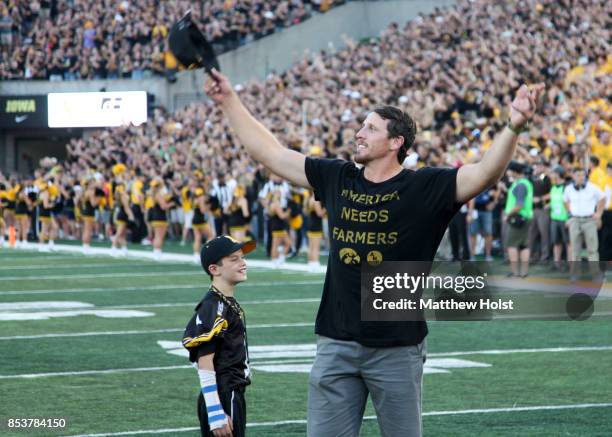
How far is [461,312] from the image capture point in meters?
13.6

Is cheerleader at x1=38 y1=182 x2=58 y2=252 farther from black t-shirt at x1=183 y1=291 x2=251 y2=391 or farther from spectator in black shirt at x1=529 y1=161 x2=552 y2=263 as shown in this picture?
black t-shirt at x1=183 y1=291 x2=251 y2=391

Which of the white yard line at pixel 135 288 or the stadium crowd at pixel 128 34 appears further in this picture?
the stadium crowd at pixel 128 34

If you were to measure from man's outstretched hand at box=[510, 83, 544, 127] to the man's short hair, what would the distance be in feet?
2.21

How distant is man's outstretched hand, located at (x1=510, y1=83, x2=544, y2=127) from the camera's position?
470cm

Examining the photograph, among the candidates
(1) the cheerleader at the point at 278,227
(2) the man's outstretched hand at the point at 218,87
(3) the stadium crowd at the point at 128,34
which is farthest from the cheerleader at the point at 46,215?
(2) the man's outstretched hand at the point at 218,87

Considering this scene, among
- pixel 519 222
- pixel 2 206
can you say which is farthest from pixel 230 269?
pixel 2 206

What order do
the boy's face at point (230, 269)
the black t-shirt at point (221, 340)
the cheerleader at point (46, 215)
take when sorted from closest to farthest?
1. the black t-shirt at point (221, 340)
2. the boy's face at point (230, 269)
3. the cheerleader at point (46, 215)

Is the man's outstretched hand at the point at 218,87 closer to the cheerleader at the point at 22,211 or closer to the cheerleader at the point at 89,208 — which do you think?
the cheerleader at the point at 89,208

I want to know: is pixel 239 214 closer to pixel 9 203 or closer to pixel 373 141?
pixel 9 203

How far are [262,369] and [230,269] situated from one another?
4.48 m

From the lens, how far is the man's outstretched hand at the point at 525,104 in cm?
470

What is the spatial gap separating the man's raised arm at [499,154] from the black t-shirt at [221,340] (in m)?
1.30

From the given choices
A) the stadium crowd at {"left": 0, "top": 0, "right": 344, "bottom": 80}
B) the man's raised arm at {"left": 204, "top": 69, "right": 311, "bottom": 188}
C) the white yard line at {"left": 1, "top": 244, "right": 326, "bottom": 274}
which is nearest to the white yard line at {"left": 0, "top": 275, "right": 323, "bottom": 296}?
the white yard line at {"left": 1, "top": 244, "right": 326, "bottom": 274}

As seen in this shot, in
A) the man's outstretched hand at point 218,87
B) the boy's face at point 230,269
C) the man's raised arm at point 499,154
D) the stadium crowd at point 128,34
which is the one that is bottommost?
the boy's face at point 230,269
